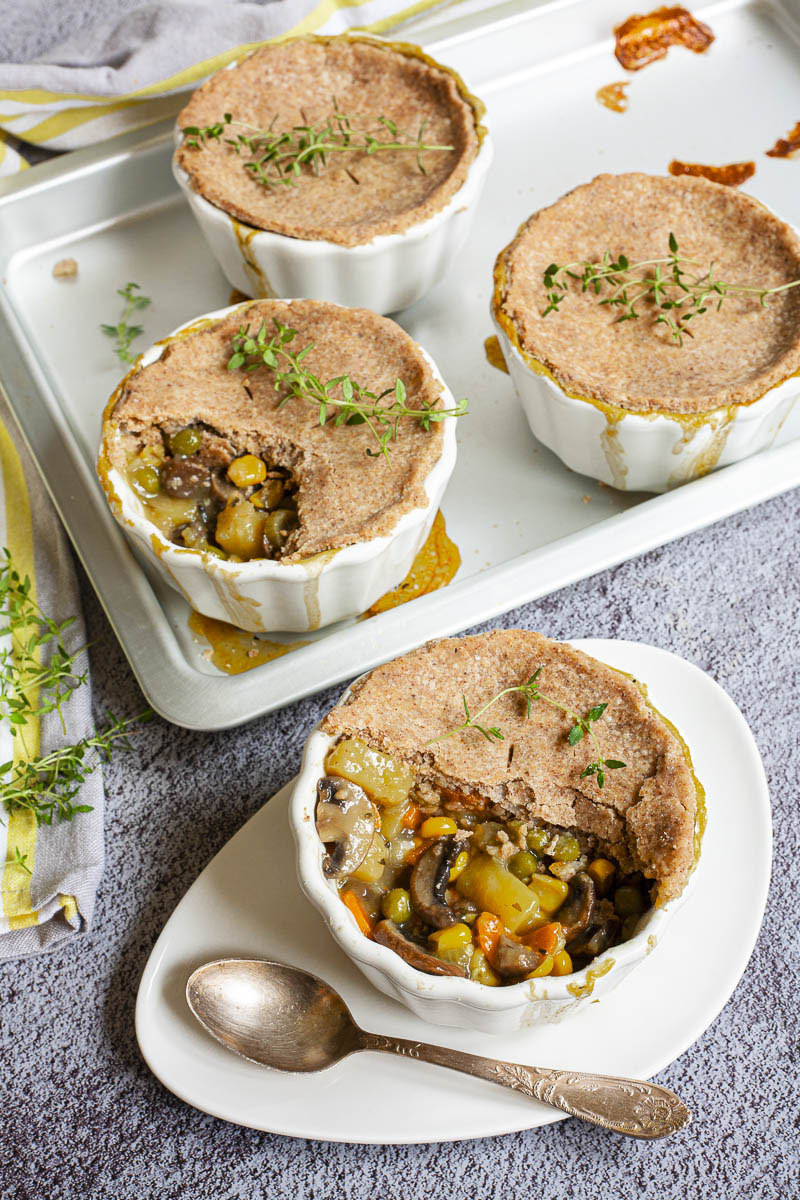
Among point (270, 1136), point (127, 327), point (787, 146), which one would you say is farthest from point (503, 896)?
point (787, 146)

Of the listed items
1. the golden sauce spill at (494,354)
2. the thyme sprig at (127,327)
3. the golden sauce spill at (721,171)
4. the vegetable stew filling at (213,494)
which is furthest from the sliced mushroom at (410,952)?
the golden sauce spill at (721,171)

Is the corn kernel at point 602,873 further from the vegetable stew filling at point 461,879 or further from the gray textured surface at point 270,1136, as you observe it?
the gray textured surface at point 270,1136

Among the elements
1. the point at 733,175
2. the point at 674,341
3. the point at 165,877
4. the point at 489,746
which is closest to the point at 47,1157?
the point at 165,877

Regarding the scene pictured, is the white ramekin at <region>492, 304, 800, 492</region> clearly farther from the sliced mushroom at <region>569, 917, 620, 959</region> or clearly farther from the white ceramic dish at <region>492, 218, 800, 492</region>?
the sliced mushroom at <region>569, 917, 620, 959</region>

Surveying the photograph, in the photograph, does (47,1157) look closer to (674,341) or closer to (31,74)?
(674,341)

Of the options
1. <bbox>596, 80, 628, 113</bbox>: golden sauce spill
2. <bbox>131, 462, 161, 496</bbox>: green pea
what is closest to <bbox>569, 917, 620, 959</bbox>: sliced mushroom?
<bbox>131, 462, 161, 496</bbox>: green pea

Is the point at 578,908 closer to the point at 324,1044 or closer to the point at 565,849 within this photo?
the point at 565,849
